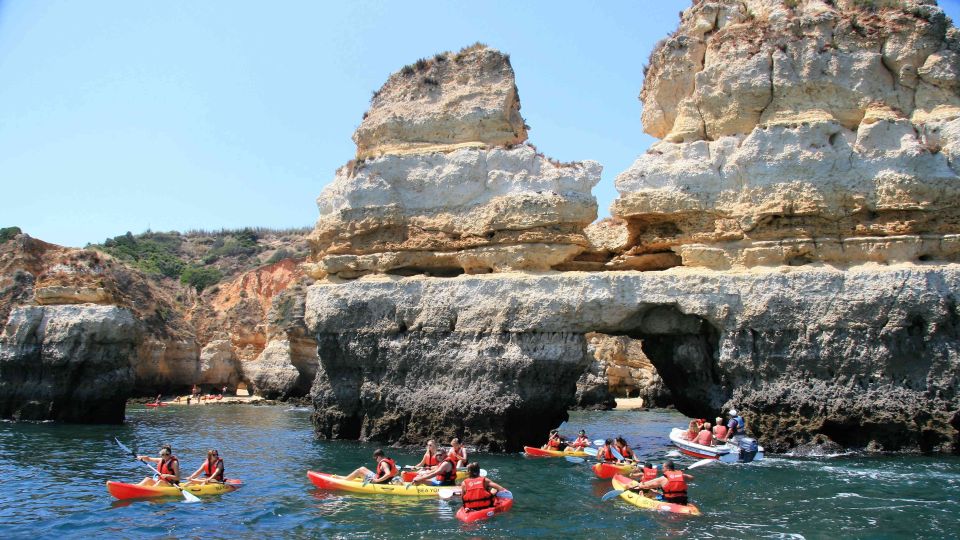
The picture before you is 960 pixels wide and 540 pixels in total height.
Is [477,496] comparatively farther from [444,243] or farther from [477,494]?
[444,243]

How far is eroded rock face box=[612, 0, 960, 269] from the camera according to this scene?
1897 centimetres

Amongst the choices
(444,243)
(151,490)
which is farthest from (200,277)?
(151,490)

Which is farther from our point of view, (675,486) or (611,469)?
(611,469)

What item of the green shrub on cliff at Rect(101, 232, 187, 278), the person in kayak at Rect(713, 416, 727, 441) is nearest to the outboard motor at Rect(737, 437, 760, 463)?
the person in kayak at Rect(713, 416, 727, 441)

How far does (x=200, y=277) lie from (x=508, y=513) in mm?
61748

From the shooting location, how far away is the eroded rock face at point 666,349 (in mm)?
18250

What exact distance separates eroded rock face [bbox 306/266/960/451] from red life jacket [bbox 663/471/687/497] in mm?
6151

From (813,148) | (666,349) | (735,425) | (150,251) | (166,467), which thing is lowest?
(166,467)

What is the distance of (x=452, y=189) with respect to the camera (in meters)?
22.0

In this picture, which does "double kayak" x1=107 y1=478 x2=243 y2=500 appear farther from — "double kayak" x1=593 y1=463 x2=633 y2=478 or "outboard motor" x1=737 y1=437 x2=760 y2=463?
"outboard motor" x1=737 y1=437 x2=760 y2=463

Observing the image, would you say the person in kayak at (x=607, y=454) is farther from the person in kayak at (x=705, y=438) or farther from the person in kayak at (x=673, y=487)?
the person in kayak at (x=673, y=487)

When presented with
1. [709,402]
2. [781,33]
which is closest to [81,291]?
[709,402]

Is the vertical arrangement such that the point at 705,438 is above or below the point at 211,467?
above

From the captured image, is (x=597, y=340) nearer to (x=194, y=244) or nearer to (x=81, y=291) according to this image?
(x=81, y=291)
